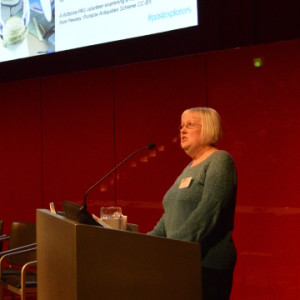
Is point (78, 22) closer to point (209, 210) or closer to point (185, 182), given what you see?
point (185, 182)

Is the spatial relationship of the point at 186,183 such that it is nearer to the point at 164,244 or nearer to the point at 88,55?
the point at 164,244

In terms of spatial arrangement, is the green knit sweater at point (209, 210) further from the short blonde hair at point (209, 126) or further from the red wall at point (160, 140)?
the red wall at point (160, 140)

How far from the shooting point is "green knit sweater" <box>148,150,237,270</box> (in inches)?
85.3

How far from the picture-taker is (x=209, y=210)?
7.13ft

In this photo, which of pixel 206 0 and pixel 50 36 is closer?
pixel 206 0

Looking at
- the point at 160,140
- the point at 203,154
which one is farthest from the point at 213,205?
the point at 160,140

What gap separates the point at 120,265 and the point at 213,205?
496 millimetres

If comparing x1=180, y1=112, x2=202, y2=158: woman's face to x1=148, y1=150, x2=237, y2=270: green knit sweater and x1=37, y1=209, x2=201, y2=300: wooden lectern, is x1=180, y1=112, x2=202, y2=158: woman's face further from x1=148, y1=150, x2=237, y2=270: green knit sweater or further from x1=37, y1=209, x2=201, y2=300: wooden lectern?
x1=37, y1=209, x2=201, y2=300: wooden lectern

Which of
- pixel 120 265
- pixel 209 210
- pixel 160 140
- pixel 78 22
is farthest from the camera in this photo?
pixel 78 22

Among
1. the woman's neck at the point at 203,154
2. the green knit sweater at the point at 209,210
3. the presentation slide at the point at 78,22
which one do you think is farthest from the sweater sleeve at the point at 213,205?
the presentation slide at the point at 78,22

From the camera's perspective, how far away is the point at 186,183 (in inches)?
92.7

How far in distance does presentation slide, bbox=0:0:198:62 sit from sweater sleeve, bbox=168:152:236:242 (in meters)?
2.09

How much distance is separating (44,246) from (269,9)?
2550 mm

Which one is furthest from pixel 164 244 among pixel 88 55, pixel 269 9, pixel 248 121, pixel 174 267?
pixel 88 55
